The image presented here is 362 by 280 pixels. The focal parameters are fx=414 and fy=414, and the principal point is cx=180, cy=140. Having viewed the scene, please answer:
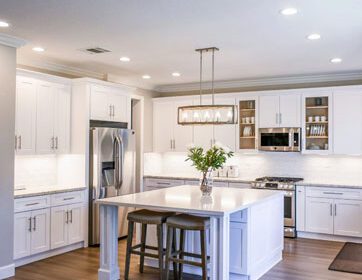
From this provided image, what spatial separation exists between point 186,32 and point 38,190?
289cm

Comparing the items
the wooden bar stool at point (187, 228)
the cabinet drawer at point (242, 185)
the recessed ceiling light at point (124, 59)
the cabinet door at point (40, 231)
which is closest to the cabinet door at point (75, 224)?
the cabinet door at point (40, 231)

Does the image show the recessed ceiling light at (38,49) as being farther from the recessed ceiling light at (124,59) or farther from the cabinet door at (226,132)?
the cabinet door at (226,132)

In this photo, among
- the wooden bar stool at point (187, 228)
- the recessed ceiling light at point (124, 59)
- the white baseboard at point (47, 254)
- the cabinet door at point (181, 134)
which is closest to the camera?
the wooden bar stool at point (187, 228)

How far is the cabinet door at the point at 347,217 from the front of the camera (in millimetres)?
6238

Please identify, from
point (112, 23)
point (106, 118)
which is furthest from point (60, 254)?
point (112, 23)

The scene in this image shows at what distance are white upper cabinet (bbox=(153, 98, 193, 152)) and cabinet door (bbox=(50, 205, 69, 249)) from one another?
2.92 meters

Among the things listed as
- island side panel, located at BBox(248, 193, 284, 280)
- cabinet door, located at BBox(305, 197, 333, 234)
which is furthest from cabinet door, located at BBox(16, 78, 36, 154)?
cabinet door, located at BBox(305, 197, 333, 234)

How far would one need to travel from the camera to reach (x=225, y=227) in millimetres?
3902

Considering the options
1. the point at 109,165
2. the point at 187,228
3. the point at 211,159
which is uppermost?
the point at 211,159

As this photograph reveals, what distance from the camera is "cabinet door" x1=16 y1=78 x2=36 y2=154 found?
17.4 ft

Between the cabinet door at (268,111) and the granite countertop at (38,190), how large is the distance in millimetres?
3309

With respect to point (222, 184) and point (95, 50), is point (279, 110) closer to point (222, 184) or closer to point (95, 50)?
point (222, 184)

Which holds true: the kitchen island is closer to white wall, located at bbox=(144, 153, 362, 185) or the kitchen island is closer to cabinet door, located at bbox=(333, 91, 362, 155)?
cabinet door, located at bbox=(333, 91, 362, 155)

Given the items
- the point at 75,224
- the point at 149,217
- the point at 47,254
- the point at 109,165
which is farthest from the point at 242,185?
the point at 47,254
